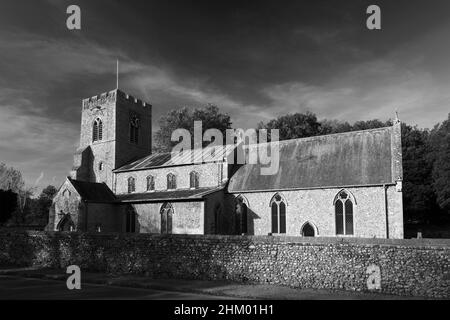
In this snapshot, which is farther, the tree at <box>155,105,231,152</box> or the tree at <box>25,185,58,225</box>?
the tree at <box>25,185,58,225</box>

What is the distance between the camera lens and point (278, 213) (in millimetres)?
A: 28797

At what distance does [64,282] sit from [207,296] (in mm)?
7563

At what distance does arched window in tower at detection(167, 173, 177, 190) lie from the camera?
3597cm

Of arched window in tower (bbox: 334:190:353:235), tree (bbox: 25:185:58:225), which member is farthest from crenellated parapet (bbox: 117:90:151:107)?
tree (bbox: 25:185:58:225)

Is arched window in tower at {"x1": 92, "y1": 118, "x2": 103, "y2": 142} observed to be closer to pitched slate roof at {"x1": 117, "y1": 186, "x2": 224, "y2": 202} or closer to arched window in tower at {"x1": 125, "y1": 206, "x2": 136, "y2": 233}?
pitched slate roof at {"x1": 117, "y1": 186, "x2": 224, "y2": 202}

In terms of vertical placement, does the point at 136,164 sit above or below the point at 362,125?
below

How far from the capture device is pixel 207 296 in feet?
47.6

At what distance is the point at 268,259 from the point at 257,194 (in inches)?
523

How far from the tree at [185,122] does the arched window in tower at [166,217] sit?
2528cm

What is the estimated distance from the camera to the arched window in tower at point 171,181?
36.0m

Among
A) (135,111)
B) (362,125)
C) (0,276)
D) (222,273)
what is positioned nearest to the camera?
(222,273)

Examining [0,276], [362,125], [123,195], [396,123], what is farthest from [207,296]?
[362,125]

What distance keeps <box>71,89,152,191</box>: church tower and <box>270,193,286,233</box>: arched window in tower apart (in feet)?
62.2
